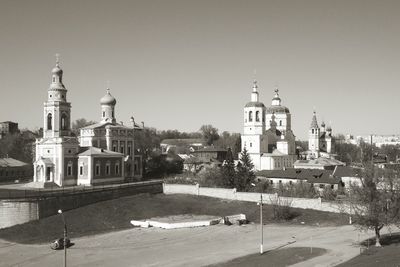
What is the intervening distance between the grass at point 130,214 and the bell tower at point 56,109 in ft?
49.3

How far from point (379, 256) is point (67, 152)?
41565mm

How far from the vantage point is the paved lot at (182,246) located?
32688mm

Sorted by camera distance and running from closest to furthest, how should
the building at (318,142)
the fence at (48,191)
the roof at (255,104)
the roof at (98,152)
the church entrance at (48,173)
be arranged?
1. the fence at (48,191)
2. the church entrance at (48,173)
3. the roof at (98,152)
4. the roof at (255,104)
5. the building at (318,142)

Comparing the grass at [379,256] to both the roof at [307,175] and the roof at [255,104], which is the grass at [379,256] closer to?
the roof at [307,175]

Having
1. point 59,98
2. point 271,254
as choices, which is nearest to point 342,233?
point 271,254

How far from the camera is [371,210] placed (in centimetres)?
3216

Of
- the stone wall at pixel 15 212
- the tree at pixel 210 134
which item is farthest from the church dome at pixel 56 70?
the tree at pixel 210 134

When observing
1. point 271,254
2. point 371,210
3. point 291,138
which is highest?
point 291,138

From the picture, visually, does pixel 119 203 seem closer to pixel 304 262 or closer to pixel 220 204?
pixel 220 204

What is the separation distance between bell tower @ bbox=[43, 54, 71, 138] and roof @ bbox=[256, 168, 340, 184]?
2756 centimetres

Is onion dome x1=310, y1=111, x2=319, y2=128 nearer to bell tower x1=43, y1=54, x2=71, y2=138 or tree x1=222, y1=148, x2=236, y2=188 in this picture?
tree x1=222, y1=148, x2=236, y2=188

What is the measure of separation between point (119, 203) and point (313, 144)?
73.8m

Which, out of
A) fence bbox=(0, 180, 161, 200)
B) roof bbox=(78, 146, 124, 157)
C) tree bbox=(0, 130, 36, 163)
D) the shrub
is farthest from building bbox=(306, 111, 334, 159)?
fence bbox=(0, 180, 161, 200)

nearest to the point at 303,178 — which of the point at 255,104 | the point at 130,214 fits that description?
the point at 255,104
